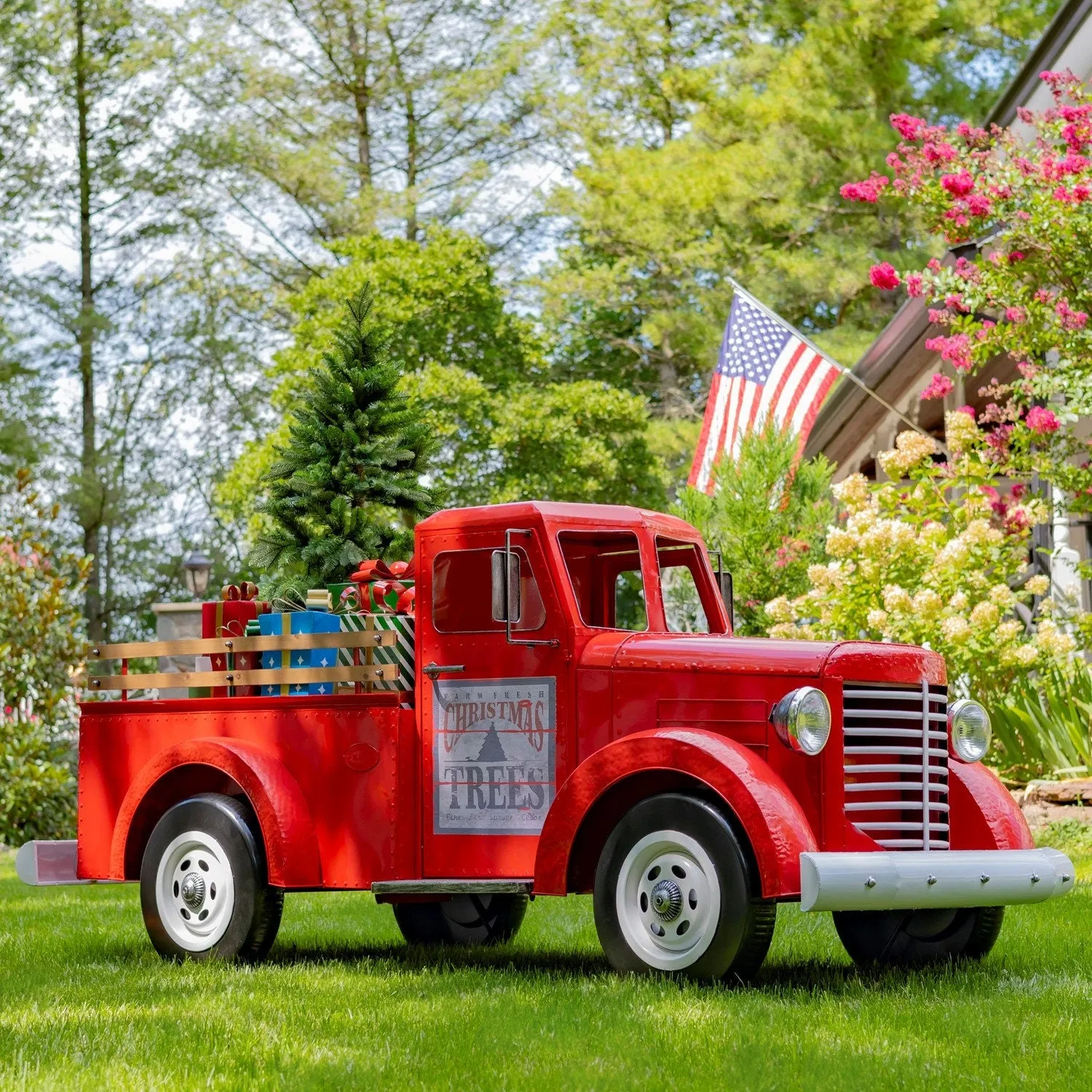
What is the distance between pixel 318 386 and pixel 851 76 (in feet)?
74.1

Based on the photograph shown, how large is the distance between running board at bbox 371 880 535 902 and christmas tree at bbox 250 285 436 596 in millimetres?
3500

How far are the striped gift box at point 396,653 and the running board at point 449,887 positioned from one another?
0.89m

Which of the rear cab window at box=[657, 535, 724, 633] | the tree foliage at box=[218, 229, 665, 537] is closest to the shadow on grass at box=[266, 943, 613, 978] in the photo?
the rear cab window at box=[657, 535, 724, 633]

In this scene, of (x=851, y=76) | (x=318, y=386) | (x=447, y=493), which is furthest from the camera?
(x=851, y=76)

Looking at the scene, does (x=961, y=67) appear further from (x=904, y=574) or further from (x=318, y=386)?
(x=318, y=386)

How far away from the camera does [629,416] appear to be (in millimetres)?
28984

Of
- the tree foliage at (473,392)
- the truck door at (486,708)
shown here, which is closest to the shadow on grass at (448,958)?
the truck door at (486,708)

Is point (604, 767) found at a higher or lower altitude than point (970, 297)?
lower

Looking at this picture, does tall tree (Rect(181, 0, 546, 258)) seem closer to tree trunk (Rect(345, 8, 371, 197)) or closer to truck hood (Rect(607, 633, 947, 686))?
tree trunk (Rect(345, 8, 371, 197))

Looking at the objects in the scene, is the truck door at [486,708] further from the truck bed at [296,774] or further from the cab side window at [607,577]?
the cab side window at [607,577]

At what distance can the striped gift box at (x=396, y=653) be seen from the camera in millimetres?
8016

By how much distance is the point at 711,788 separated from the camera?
22.4 ft

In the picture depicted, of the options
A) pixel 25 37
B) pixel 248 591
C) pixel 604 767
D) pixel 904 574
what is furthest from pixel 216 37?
pixel 604 767

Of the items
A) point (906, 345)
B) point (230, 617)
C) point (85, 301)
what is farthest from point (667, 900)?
point (85, 301)
